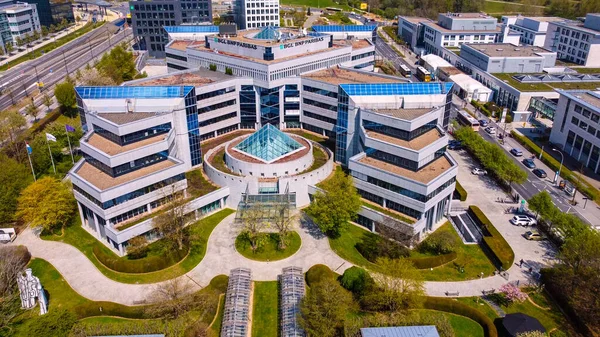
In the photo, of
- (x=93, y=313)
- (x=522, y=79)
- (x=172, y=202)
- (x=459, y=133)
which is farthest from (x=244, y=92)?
(x=522, y=79)

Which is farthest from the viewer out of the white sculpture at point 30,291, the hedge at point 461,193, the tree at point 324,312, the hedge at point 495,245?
the hedge at point 461,193

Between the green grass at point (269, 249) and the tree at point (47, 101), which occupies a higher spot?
the tree at point (47, 101)

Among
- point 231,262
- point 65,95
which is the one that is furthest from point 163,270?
point 65,95

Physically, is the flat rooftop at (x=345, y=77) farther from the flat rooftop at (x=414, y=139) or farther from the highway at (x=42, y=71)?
the highway at (x=42, y=71)

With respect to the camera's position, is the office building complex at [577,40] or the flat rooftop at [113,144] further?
the office building complex at [577,40]

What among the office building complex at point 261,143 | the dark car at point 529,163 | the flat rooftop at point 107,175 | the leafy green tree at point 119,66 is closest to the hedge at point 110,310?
the office building complex at point 261,143

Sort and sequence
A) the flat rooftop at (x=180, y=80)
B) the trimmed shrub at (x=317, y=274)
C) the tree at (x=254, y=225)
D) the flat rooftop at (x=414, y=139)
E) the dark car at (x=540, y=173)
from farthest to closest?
the flat rooftop at (x=180, y=80) < the dark car at (x=540, y=173) < the flat rooftop at (x=414, y=139) < the tree at (x=254, y=225) < the trimmed shrub at (x=317, y=274)

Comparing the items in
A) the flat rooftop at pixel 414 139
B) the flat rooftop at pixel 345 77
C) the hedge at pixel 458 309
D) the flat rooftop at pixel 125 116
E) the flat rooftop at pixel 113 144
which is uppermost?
the flat rooftop at pixel 345 77
